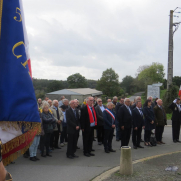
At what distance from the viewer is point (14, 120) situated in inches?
92.0

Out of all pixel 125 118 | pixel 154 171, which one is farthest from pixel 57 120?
pixel 154 171

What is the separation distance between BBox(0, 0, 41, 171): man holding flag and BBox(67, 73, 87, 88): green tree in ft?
250

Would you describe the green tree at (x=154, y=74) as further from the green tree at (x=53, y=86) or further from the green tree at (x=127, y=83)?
the green tree at (x=53, y=86)

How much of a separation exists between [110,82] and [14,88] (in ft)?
186

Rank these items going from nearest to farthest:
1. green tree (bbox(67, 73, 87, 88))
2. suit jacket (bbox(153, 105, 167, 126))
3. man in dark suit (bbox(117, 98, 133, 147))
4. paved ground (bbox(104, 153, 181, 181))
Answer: paved ground (bbox(104, 153, 181, 181)) → man in dark suit (bbox(117, 98, 133, 147)) → suit jacket (bbox(153, 105, 167, 126)) → green tree (bbox(67, 73, 87, 88))

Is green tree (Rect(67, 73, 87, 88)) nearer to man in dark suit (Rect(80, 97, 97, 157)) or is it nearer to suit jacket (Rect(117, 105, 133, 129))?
suit jacket (Rect(117, 105, 133, 129))

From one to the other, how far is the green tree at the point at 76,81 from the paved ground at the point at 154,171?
7243 cm

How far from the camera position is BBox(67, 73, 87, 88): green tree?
258ft

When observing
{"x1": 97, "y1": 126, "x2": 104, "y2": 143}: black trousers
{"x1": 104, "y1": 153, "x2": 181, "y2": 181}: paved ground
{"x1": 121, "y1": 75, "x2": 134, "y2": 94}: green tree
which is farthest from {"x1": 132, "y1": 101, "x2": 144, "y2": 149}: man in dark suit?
{"x1": 121, "y1": 75, "x2": 134, "y2": 94}: green tree

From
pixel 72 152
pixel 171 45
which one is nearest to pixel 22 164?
pixel 72 152

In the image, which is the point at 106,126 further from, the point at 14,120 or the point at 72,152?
the point at 14,120

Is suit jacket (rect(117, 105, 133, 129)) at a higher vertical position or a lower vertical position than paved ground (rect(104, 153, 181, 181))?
higher

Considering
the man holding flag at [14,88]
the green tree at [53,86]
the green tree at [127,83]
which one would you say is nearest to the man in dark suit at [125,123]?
the man holding flag at [14,88]

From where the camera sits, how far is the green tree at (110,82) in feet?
192
